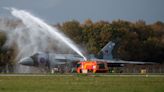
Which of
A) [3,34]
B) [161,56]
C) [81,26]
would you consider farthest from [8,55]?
[161,56]

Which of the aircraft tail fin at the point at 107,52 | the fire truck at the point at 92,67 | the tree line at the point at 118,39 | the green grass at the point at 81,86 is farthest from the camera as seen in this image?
the tree line at the point at 118,39

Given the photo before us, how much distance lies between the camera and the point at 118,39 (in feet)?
414

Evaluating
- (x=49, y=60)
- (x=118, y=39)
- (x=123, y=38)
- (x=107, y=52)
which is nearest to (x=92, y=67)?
(x=49, y=60)

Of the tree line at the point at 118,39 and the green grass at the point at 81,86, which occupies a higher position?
the tree line at the point at 118,39

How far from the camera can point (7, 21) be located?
422ft

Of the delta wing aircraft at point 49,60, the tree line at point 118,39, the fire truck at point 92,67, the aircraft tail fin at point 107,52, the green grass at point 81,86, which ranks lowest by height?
the green grass at point 81,86

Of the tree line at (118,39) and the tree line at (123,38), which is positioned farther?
the tree line at (123,38)

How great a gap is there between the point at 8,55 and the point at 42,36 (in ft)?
30.9

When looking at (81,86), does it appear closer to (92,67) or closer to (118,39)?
(92,67)

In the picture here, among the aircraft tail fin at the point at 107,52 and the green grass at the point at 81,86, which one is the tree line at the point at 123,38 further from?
the green grass at the point at 81,86

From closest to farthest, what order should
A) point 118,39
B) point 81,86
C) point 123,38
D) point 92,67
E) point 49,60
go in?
1. point 81,86
2. point 92,67
3. point 49,60
4. point 118,39
5. point 123,38

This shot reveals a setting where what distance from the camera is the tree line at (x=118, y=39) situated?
127 metres

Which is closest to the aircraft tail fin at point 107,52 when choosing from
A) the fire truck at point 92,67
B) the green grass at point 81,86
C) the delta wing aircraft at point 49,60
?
the delta wing aircraft at point 49,60

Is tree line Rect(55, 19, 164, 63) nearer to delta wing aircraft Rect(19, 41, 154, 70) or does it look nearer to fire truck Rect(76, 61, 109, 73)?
delta wing aircraft Rect(19, 41, 154, 70)
